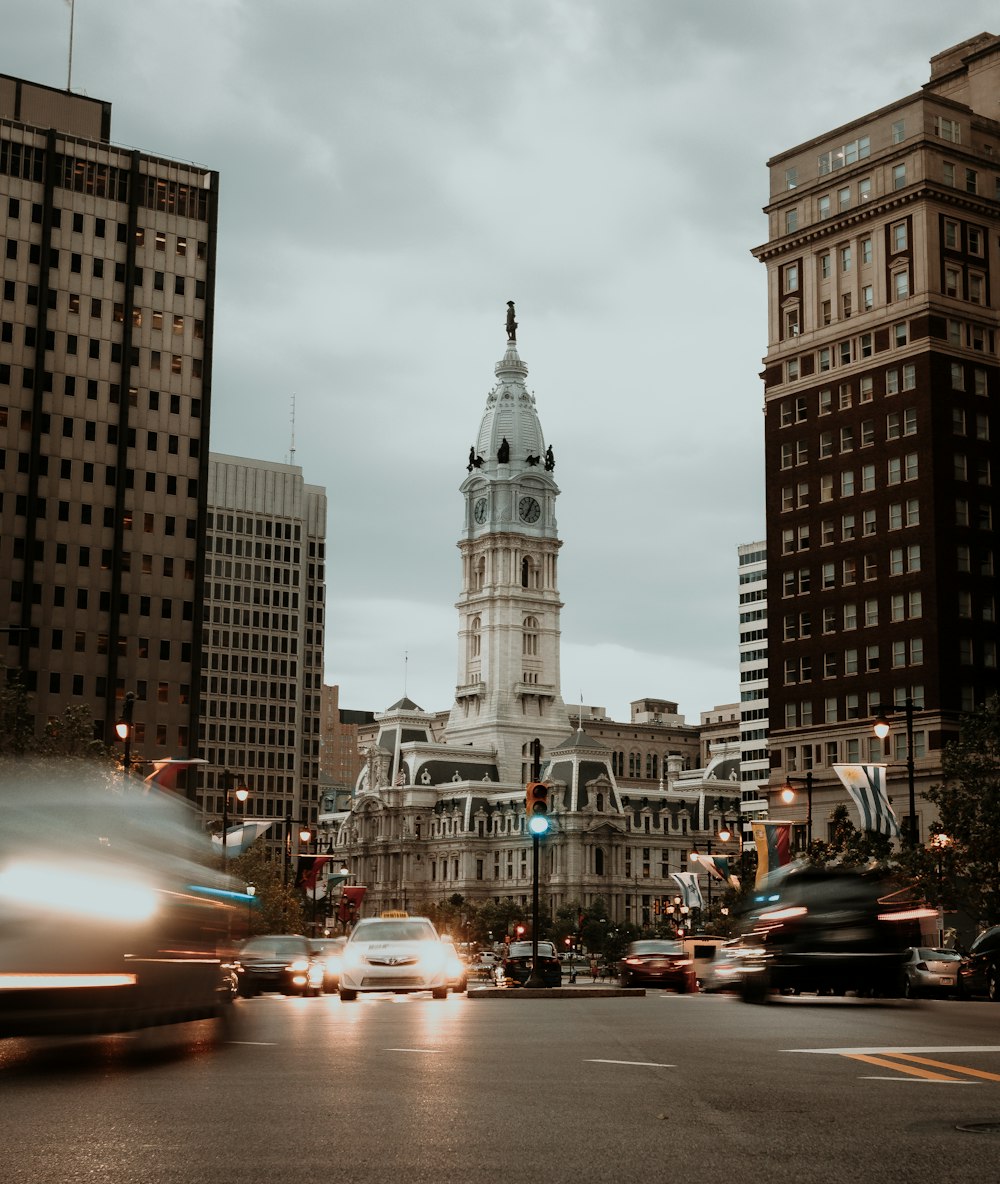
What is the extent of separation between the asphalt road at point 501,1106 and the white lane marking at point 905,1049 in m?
0.03

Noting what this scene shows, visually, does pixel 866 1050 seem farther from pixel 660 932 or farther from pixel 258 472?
pixel 258 472

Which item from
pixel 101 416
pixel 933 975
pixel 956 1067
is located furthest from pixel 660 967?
pixel 101 416

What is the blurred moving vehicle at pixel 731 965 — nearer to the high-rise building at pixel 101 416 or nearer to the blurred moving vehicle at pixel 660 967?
the blurred moving vehicle at pixel 660 967

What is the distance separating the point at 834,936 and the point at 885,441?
267 feet

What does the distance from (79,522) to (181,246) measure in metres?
22.3

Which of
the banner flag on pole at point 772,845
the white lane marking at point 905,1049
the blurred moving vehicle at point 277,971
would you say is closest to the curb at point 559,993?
the blurred moving vehicle at point 277,971

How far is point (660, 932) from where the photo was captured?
484 ft

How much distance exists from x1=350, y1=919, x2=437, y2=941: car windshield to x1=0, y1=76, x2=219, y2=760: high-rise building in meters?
89.3

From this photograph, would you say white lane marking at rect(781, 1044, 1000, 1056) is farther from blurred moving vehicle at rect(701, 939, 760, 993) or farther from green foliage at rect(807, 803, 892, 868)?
green foliage at rect(807, 803, 892, 868)

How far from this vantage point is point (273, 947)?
40469mm

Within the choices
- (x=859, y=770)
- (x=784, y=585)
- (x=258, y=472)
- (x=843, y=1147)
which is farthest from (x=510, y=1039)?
(x=258, y=472)

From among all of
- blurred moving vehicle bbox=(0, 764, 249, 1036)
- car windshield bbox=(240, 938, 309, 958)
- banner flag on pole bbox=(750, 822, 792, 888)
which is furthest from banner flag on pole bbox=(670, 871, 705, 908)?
blurred moving vehicle bbox=(0, 764, 249, 1036)

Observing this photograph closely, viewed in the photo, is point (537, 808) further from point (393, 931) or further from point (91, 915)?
point (91, 915)

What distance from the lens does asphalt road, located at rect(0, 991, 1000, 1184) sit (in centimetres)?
851
